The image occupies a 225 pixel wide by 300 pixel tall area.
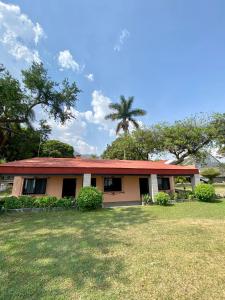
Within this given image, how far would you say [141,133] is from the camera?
90.5ft

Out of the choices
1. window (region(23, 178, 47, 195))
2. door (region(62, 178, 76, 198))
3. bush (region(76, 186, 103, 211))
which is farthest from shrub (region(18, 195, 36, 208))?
door (region(62, 178, 76, 198))

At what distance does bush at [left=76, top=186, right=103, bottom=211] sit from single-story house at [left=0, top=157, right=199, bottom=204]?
141cm

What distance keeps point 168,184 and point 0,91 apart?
16.6 m

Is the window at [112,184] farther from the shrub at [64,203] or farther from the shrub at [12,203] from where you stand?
the shrub at [12,203]

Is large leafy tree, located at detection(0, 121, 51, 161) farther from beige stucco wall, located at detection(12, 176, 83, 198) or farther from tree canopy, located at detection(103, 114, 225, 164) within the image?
tree canopy, located at detection(103, 114, 225, 164)

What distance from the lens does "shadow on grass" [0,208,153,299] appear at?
3.85 meters

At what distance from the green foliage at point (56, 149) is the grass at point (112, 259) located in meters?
23.6

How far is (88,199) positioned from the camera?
1088 cm

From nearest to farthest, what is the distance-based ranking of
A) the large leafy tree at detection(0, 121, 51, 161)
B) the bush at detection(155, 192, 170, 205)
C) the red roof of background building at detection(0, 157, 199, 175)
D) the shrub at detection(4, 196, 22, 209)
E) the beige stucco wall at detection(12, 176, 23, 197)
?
1. the shrub at detection(4, 196, 22, 209)
2. the red roof of background building at detection(0, 157, 199, 175)
3. the bush at detection(155, 192, 170, 205)
4. the beige stucco wall at detection(12, 176, 23, 197)
5. the large leafy tree at detection(0, 121, 51, 161)

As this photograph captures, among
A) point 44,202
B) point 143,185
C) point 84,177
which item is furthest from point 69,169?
point 143,185

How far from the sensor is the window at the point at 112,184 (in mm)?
15333

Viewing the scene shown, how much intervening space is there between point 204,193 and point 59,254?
12.2 m

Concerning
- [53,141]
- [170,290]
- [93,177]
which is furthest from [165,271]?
[53,141]

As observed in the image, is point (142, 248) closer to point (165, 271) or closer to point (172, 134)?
point (165, 271)
